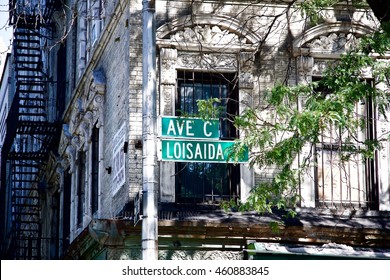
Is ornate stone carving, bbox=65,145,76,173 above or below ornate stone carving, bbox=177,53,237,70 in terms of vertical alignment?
below

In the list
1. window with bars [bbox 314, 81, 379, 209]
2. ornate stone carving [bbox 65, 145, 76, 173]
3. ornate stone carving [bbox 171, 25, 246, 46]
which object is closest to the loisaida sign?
ornate stone carving [bbox 171, 25, 246, 46]

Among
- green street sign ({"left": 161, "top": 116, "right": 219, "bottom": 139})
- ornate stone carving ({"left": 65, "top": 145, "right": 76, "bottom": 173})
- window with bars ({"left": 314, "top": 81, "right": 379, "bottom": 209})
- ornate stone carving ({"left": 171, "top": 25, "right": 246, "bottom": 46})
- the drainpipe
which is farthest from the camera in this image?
ornate stone carving ({"left": 65, "top": 145, "right": 76, "bottom": 173})

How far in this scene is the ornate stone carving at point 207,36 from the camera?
21.4m

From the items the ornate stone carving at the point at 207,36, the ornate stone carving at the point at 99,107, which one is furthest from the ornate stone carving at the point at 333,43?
the ornate stone carving at the point at 99,107

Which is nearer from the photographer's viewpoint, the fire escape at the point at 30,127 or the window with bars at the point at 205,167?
the window with bars at the point at 205,167

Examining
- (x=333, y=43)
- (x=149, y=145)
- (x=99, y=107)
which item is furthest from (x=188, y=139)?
(x=99, y=107)

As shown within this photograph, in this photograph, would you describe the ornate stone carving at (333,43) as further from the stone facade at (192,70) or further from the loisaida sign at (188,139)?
the loisaida sign at (188,139)

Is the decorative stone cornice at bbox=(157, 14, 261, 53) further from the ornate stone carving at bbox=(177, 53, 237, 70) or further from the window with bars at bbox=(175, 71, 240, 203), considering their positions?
the window with bars at bbox=(175, 71, 240, 203)

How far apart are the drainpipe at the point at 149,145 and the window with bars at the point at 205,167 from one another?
5.08 meters

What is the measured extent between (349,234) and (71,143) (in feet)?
28.6

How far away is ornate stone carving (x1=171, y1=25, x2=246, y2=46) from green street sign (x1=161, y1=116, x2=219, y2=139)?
17.0ft

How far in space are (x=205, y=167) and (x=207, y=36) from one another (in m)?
2.53

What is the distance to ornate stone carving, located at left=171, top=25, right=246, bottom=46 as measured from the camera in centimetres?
2141

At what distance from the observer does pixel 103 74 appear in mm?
24125
